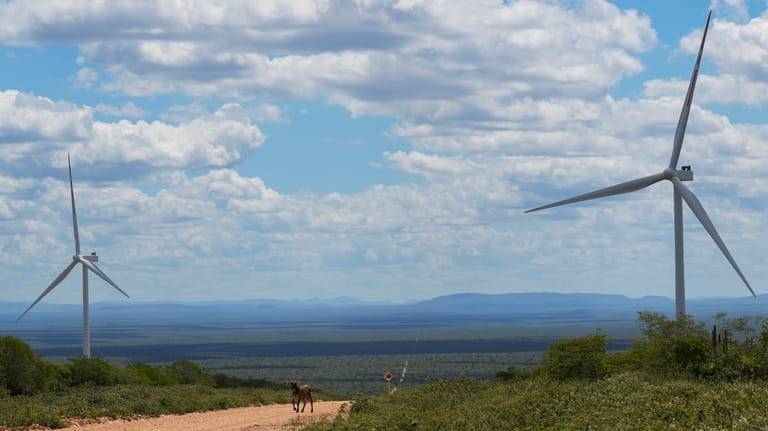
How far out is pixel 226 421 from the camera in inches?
1703

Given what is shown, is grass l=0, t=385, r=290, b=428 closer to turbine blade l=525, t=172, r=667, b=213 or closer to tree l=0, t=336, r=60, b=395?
tree l=0, t=336, r=60, b=395

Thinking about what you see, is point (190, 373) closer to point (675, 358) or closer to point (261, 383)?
point (261, 383)

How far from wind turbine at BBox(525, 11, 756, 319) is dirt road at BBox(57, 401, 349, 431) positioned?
50.9 ft

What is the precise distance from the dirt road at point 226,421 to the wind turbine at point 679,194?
1551 centimetres

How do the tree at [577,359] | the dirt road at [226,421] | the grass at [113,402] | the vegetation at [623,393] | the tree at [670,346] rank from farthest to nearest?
the tree at [577,359], the grass at [113,402], the tree at [670,346], the dirt road at [226,421], the vegetation at [623,393]

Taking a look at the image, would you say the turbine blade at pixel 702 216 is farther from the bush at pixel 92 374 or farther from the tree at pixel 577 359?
the bush at pixel 92 374

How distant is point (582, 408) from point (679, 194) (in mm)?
20626

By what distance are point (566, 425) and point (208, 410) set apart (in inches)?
1023

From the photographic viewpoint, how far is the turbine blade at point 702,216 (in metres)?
43.8

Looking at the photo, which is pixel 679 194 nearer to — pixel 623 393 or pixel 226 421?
pixel 623 393

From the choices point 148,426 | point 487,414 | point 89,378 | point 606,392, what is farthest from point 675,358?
point 89,378

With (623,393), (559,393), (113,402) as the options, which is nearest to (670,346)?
(559,393)

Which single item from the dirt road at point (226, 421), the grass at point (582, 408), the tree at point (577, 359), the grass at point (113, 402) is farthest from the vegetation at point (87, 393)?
the tree at point (577, 359)

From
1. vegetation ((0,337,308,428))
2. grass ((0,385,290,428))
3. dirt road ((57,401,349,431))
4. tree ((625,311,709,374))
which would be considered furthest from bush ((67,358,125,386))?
tree ((625,311,709,374))
